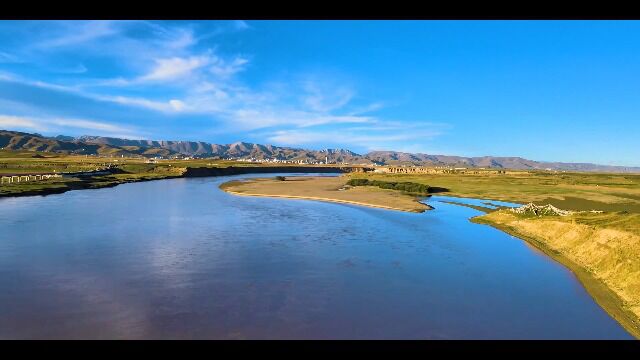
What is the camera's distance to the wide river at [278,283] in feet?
75.8

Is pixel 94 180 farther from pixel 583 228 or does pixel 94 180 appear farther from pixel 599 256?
pixel 599 256

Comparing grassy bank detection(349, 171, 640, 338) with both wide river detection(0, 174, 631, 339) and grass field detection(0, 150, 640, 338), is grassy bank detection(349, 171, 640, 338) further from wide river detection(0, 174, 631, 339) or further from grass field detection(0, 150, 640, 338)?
wide river detection(0, 174, 631, 339)

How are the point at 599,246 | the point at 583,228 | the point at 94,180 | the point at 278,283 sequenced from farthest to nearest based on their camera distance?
the point at 94,180, the point at 583,228, the point at 599,246, the point at 278,283

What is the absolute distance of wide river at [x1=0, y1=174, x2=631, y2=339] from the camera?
23.1 m

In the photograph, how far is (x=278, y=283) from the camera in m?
30.5

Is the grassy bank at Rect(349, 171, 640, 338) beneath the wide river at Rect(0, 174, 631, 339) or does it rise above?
above

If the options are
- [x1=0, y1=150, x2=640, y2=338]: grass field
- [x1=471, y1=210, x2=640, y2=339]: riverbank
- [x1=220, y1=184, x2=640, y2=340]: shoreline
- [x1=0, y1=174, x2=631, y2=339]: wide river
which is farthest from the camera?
[x1=0, y1=150, x2=640, y2=338]: grass field

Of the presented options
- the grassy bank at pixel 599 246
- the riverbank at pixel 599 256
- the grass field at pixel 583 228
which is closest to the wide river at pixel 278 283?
the riverbank at pixel 599 256

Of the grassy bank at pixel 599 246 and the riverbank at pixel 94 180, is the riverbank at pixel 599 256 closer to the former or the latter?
the grassy bank at pixel 599 246

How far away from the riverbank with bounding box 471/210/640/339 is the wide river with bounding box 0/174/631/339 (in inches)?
39.8

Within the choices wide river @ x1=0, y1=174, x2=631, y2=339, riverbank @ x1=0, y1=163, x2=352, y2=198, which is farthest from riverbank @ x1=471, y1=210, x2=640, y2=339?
riverbank @ x1=0, y1=163, x2=352, y2=198

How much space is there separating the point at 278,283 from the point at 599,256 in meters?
25.5

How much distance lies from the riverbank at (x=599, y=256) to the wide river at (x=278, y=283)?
3.31 ft

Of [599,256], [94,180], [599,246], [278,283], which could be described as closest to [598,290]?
[599,256]
